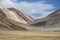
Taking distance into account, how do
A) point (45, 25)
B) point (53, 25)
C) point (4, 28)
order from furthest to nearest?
point (45, 25), point (53, 25), point (4, 28)

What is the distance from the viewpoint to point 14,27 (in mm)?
132750

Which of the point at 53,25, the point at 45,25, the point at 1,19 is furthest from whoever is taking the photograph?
the point at 45,25

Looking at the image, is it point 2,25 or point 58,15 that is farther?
point 58,15

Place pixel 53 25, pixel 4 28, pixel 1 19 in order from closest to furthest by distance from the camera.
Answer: pixel 4 28, pixel 1 19, pixel 53 25

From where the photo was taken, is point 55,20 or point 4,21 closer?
point 4,21

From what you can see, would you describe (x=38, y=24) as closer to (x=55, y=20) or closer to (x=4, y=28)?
(x=55, y=20)

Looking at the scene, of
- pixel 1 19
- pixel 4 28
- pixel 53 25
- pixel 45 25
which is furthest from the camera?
pixel 45 25

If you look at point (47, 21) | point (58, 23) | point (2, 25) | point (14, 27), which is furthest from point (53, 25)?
point (2, 25)

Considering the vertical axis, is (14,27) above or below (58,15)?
below

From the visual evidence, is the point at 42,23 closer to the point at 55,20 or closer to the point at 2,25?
the point at 55,20

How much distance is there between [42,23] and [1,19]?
2554 inches

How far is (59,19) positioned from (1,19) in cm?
5943

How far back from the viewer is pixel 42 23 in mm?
189500

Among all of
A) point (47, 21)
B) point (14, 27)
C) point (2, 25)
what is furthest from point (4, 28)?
point (47, 21)
